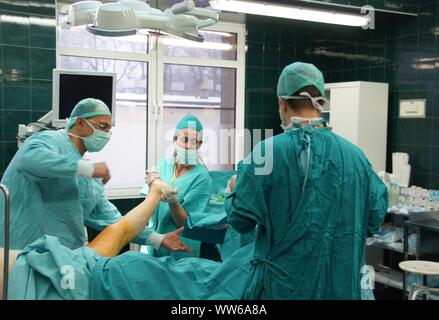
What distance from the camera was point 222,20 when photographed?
4.71 m

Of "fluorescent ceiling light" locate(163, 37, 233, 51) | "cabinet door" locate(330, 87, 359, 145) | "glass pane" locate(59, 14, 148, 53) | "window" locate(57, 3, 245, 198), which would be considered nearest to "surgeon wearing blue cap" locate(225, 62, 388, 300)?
"window" locate(57, 3, 245, 198)

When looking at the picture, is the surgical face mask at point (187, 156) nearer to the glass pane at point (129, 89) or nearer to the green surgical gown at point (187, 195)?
the green surgical gown at point (187, 195)

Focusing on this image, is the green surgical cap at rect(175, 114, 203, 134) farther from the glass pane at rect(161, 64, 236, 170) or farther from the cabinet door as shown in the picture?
the cabinet door

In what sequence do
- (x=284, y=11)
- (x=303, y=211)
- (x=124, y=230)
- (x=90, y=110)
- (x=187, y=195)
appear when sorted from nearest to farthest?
(x=303, y=211), (x=90, y=110), (x=124, y=230), (x=187, y=195), (x=284, y=11)

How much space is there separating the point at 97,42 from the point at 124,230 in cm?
259

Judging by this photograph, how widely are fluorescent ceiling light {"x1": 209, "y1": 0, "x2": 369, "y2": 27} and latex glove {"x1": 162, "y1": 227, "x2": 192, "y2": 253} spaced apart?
133cm

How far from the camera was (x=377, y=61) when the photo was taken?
15.4 ft

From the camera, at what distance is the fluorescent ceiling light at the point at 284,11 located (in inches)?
113

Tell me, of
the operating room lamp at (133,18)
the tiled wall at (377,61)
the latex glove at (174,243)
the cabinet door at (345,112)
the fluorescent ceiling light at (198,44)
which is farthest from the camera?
the fluorescent ceiling light at (198,44)

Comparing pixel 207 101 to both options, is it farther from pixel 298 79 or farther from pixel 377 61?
pixel 298 79

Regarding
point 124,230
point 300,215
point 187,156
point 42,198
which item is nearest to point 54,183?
point 42,198

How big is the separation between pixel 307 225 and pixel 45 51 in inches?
117

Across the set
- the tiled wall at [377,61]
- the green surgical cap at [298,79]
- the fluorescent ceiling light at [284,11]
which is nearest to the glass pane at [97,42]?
the tiled wall at [377,61]

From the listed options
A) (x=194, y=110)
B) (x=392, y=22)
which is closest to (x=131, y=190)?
(x=194, y=110)
